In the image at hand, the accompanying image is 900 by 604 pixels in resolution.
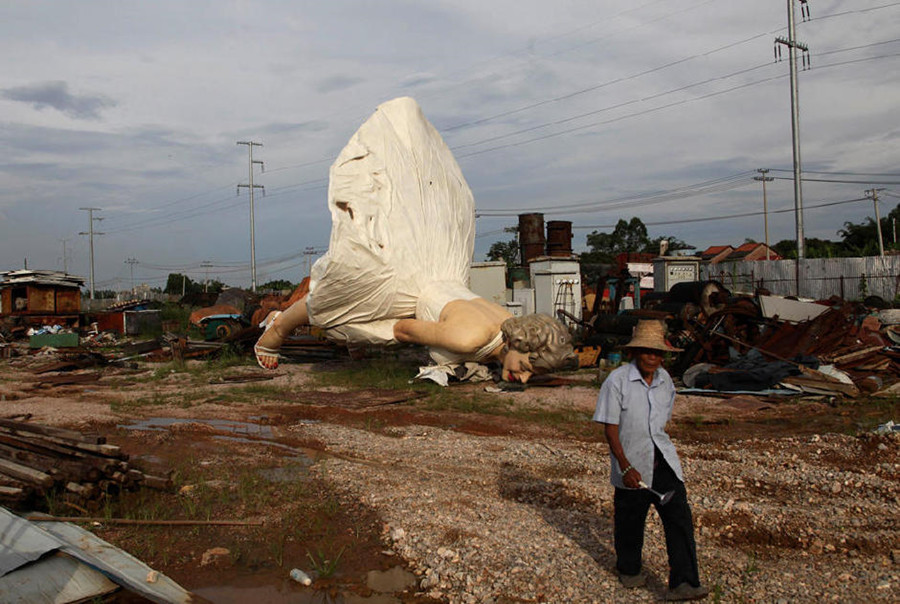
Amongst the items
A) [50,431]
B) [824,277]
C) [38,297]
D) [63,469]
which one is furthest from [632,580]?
[38,297]

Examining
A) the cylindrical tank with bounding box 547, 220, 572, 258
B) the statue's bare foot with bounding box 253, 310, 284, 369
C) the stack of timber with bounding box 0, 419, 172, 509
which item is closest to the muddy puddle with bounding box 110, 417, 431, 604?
the stack of timber with bounding box 0, 419, 172, 509

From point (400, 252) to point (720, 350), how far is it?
6.21 metres

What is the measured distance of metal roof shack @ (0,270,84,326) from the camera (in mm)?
28625

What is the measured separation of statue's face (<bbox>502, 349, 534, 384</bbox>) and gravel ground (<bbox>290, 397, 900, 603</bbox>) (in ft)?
13.2

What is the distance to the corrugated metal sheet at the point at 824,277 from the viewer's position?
2306 cm

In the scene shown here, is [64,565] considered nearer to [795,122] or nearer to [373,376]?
[373,376]

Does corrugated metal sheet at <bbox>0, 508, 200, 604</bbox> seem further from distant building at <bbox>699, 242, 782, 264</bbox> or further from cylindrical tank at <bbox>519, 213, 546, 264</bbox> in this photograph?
distant building at <bbox>699, 242, 782, 264</bbox>

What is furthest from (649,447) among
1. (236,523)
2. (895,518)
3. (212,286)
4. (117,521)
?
(212,286)

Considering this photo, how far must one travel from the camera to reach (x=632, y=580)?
402cm

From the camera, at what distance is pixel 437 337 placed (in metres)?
12.2

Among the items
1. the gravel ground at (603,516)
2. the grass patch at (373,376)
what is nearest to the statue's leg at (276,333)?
the grass patch at (373,376)

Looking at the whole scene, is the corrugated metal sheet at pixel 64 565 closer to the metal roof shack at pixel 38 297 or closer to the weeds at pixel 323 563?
the weeds at pixel 323 563

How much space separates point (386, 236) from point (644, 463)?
31.9ft

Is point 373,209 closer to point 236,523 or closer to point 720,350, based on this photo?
point 720,350
